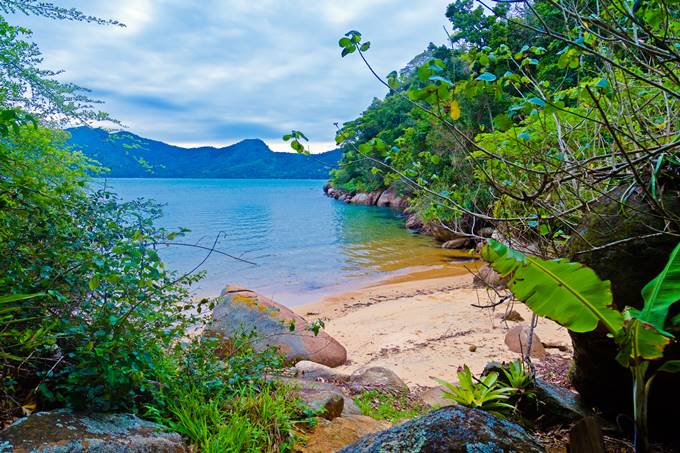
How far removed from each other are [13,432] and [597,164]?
5.45m

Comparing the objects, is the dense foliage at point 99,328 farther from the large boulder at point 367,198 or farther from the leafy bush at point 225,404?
the large boulder at point 367,198

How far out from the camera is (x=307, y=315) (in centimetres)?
1110

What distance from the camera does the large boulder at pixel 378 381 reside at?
5.78 meters

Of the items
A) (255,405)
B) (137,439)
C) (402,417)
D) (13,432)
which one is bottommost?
(402,417)

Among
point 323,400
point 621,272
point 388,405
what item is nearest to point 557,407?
point 621,272

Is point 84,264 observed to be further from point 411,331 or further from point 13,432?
point 411,331

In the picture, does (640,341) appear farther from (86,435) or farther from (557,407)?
(86,435)

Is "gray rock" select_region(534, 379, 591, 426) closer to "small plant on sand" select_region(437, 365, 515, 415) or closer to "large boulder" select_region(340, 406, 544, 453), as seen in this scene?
"small plant on sand" select_region(437, 365, 515, 415)

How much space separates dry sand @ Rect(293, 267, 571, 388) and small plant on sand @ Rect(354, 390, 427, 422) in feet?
2.05

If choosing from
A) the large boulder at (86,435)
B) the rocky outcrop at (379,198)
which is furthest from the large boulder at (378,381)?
the rocky outcrop at (379,198)

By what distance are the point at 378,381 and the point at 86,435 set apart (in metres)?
4.47

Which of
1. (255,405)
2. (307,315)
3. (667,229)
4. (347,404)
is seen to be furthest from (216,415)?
(307,315)

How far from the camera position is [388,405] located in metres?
4.97

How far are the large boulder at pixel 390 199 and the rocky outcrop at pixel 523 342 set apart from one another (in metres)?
36.5
